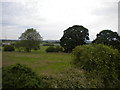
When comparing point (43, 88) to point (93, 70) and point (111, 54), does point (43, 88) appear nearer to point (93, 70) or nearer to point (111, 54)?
point (93, 70)

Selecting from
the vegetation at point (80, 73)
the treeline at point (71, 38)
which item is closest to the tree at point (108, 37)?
the treeline at point (71, 38)

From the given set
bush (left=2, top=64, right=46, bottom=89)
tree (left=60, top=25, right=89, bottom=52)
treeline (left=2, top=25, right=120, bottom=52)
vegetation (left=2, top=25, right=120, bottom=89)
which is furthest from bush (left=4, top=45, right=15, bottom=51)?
bush (left=2, top=64, right=46, bottom=89)

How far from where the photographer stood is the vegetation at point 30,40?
3400 centimetres

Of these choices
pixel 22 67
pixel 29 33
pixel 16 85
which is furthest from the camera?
pixel 29 33

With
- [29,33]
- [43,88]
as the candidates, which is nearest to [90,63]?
[43,88]

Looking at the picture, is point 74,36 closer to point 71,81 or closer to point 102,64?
point 102,64

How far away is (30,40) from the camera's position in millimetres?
34062

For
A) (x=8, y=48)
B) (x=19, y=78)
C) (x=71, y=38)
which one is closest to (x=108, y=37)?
(x=71, y=38)

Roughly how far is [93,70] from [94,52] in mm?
1134

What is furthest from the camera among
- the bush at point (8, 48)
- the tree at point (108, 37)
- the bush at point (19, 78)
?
the bush at point (8, 48)

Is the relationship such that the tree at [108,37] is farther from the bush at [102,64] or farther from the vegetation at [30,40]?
the bush at [102,64]

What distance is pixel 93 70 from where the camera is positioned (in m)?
9.34

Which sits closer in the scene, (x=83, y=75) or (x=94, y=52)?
(x=83, y=75)

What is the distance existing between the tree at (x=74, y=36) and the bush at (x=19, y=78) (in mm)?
25110
